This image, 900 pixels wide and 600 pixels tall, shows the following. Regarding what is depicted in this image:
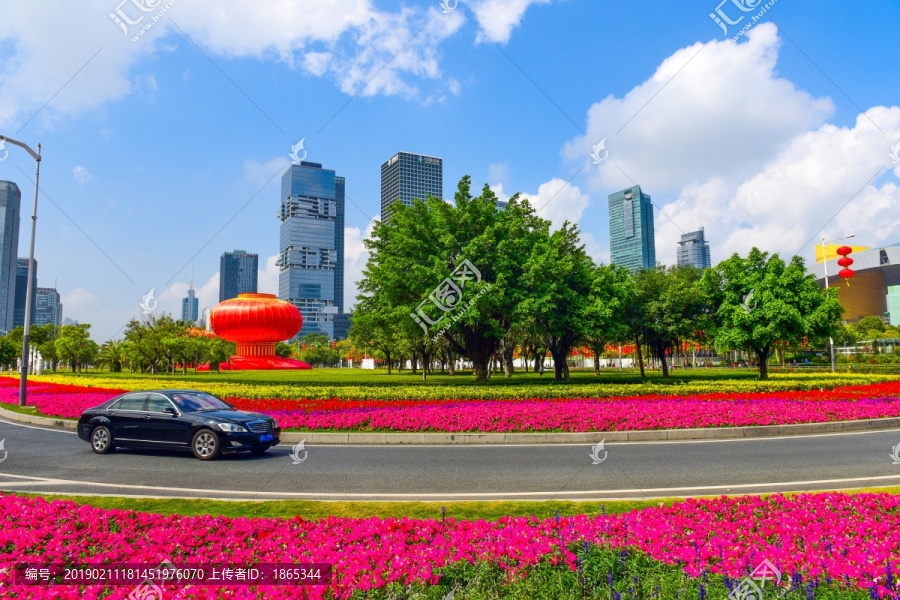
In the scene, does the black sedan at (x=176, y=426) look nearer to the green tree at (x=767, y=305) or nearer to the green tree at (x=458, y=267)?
the green tree at (x=458, y=267)

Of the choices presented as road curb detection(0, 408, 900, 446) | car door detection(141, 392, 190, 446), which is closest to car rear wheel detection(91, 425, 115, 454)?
car door detection(141, 392, 190, 446)

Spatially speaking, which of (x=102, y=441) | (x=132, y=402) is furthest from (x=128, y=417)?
(x=102, y=441)

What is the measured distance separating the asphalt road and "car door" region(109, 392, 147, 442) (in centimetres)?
46

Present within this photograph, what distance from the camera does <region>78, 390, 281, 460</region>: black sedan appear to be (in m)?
10.5

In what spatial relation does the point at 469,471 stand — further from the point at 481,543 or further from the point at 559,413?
the point at 559,413

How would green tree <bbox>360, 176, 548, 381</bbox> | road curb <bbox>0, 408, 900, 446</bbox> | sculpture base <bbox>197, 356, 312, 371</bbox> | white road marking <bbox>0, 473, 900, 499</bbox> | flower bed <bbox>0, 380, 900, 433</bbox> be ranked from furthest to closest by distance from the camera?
sculpture base <bbox>197, 356, 312, 371</bbox> < green tree <bbox>360, 176, 548, 381</bbox> < flower bed <bbox>0, 380, 900, 433</bbox> < road curb <bbox>0, 408, 900, 446</bbox> < white road marking <bbox>0, 473, 900, 499</bbox>

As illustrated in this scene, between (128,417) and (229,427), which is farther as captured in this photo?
(128,417)

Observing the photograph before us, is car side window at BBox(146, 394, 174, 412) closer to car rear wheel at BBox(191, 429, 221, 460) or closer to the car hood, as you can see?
the car hood

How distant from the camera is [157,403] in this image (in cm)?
1116

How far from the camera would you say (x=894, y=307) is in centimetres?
12238

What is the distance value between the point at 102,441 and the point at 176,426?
1985 millimetres

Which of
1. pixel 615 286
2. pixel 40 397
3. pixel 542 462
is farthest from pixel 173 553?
pixel 615 286

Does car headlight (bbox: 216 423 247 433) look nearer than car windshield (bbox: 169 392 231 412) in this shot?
Yes

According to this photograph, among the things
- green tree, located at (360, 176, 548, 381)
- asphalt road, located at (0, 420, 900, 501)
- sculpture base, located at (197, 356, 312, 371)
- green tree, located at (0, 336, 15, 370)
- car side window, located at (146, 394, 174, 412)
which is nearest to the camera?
asphalt road, located at (0, 420, 900, 501)
